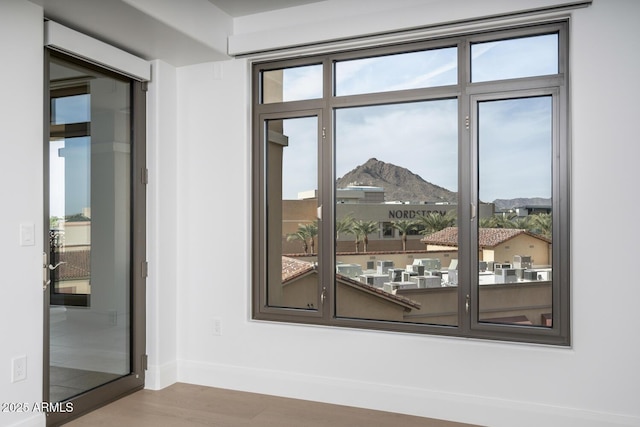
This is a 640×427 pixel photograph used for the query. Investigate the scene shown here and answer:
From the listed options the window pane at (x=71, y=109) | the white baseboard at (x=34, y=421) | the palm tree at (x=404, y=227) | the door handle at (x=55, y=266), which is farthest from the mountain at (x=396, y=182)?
the white baseboard at (x=34, y=421)

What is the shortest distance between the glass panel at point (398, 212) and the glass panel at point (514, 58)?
11.6 inches

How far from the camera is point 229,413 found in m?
3.46

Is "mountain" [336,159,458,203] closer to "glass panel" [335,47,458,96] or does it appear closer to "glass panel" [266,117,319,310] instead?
"glass panel" [266,117,319,310]

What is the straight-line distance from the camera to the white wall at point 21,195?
9.12 ft

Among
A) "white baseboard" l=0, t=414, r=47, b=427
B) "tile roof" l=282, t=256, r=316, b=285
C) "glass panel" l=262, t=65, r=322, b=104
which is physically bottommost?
"white baseboard" l=0, t=414, r=47, b=427

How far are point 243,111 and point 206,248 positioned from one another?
115cm

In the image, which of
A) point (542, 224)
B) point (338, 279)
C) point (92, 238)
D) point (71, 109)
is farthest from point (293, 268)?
point (71, 109)

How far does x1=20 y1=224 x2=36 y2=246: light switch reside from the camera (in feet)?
9.44

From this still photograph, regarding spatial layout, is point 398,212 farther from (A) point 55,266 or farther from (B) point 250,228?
(A) point 55,266

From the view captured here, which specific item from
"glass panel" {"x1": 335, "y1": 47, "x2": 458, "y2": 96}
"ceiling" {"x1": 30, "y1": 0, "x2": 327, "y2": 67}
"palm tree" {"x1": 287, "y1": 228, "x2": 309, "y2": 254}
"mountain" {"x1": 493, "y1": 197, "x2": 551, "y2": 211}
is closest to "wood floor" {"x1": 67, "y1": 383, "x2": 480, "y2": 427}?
"palm tree" {"x1": 287, "y1": 228, "x2": 309, "y2": 254}

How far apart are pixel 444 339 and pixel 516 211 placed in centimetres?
98

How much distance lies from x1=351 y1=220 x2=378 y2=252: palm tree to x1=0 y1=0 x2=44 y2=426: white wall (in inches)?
81.1

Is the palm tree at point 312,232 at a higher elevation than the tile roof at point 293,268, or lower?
higher

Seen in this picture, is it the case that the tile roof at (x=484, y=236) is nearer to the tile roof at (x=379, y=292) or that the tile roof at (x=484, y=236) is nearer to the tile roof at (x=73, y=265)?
the tile roof at (x=379, y=292)
